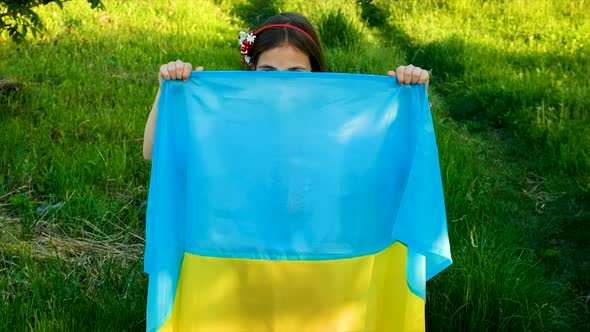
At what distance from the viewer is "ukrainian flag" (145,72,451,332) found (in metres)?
2.08

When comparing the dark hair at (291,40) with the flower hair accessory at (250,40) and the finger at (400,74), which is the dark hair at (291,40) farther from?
the finger at (400,74)

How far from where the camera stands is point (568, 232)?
373 cm

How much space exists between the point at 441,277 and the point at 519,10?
611 centimetres

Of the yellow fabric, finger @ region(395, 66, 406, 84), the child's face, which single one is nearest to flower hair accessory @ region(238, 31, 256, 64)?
the child's face

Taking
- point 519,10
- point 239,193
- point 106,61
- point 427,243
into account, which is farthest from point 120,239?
point 519,10

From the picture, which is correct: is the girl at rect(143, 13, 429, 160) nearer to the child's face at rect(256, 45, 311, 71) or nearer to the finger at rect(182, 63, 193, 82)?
the child's face at rect(256, 45, 311, 71)

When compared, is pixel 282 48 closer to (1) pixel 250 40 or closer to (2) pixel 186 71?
(1) pixel 250 40

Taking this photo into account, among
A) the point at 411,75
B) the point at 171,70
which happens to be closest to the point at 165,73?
the point at 171,70

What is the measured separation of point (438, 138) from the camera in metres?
4.64

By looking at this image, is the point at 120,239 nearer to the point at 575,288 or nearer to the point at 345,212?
the point at 345,212

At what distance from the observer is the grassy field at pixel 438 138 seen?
9.18ft

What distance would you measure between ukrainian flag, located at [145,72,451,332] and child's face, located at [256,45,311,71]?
1.37 feet

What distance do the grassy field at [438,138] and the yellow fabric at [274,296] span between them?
2.15ft

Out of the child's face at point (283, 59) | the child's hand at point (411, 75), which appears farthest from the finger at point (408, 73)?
the child's face at point (283, 59)
